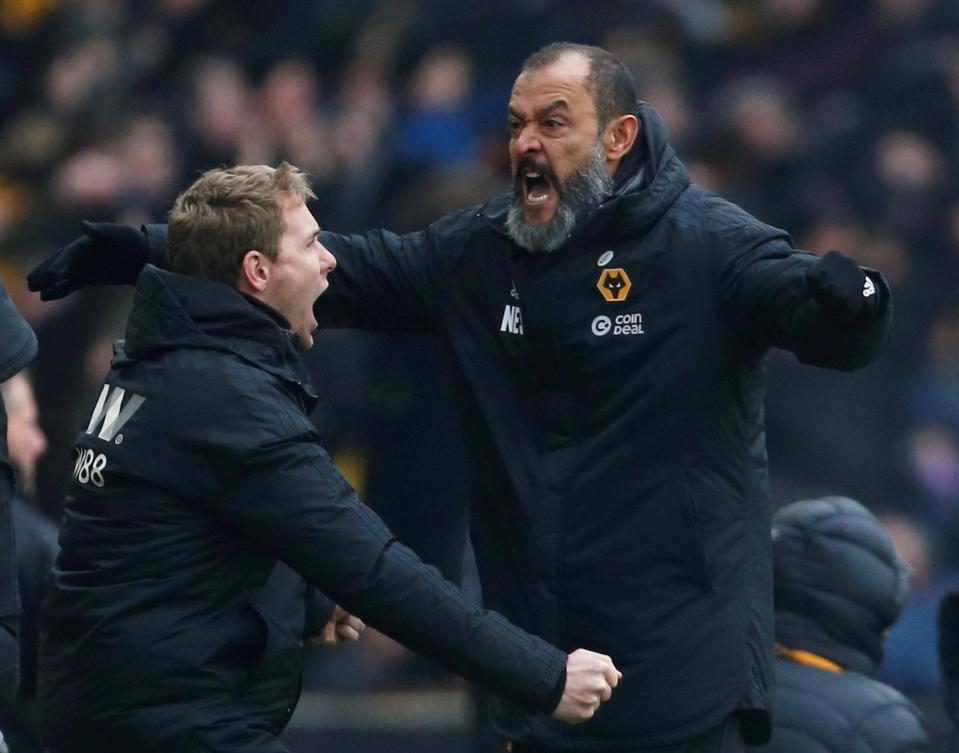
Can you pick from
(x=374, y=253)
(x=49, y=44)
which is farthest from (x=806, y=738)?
(x=49, y=44)

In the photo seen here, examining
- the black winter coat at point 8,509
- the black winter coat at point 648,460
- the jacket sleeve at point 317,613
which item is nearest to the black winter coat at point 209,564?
the black winter coat at point 8,509

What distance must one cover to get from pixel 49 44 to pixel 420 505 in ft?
13.8

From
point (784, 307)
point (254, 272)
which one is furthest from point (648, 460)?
point (254, 272)

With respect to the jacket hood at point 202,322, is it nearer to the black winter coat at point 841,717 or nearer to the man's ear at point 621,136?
the man's ear at point 621,136

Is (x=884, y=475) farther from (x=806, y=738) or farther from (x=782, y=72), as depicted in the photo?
(x=806, y=738)

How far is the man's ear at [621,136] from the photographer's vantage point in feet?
14.4

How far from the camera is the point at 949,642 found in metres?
4.63

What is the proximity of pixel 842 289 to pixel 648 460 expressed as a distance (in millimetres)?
610

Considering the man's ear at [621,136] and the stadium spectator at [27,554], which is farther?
the stadium spectator at [27,554]

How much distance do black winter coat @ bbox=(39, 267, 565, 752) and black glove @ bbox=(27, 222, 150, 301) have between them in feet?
2.28

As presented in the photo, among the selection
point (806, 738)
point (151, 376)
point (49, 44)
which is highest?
point (49, 44)

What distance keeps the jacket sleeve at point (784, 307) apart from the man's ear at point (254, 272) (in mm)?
924

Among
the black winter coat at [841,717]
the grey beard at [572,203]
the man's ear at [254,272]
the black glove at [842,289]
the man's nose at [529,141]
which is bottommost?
the black winter coat at [841,717]

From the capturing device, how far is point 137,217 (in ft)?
28.8
